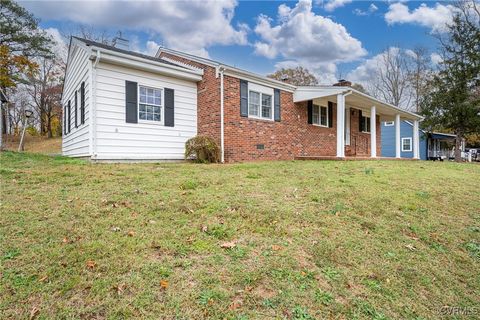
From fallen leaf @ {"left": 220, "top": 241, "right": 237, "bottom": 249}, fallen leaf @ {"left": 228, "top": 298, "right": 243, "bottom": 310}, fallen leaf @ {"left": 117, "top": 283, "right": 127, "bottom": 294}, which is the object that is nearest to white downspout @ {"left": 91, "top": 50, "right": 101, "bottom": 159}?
fallen leaf @ {"left": 220, "top": 241, "right": 237, "bottom": 249}

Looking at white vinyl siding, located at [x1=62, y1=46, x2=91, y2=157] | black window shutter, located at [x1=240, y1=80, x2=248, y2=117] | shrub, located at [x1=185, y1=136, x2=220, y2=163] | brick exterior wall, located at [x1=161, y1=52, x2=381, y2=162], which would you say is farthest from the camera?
black window shutter, located at [x1=240, y1=80, x2=248, y2=117]

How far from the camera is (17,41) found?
22.1 meters

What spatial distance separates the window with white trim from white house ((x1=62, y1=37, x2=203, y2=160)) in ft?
6.89

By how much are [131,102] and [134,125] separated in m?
0.69

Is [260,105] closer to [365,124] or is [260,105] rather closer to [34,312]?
[365,124]

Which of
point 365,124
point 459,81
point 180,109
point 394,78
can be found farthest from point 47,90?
point 394,78


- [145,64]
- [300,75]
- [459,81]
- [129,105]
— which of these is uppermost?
[300,75]

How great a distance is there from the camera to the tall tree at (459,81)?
21938 millimetres

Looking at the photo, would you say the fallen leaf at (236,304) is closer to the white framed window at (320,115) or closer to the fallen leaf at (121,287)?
the fallen leaf at (121,287)

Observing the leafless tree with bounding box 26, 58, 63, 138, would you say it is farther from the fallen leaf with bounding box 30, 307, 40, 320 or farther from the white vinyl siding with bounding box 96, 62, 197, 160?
the fallen leaf with bounding box 30, 307, 40, 320

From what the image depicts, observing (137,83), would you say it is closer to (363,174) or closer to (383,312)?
(363,174)

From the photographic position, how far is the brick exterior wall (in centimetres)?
1039

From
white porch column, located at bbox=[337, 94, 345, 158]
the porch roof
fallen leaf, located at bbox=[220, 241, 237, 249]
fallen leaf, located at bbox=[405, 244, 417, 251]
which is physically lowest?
fallen leaf, located at bbox=[405, 244, 417, 251]

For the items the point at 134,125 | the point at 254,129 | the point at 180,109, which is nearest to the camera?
the point at 134,125
